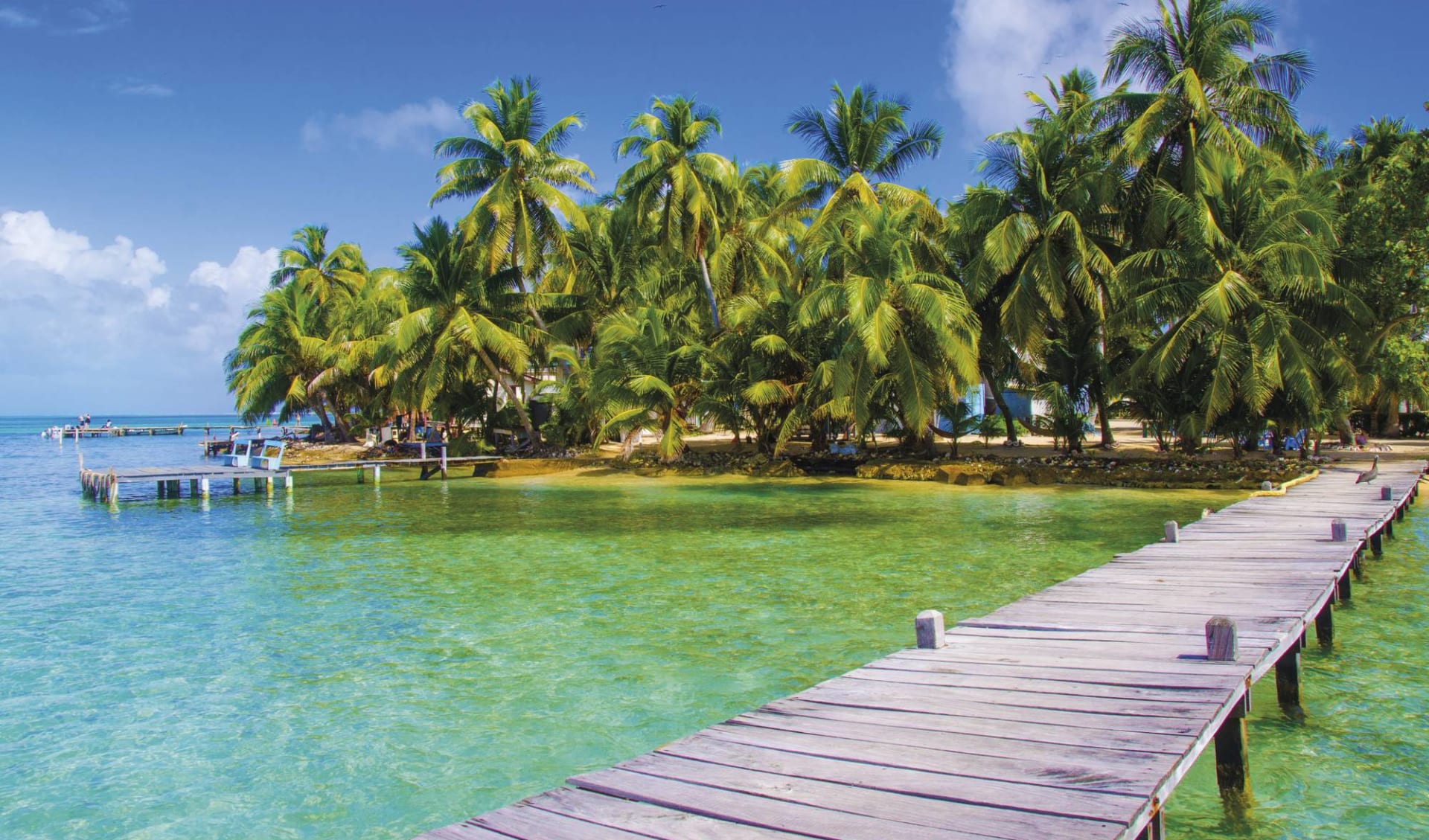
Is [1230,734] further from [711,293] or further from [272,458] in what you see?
[272,458]

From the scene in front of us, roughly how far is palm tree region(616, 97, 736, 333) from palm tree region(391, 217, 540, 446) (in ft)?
20.0

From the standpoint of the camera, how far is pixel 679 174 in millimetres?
26641

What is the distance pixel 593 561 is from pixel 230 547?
6.68 m

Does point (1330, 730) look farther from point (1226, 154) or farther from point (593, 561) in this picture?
point (1226, 154)

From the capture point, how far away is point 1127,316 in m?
20.6

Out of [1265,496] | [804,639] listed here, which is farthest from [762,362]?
[804,639]

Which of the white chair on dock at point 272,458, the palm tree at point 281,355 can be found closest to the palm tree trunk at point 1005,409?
the white chair on dock at point 272,458

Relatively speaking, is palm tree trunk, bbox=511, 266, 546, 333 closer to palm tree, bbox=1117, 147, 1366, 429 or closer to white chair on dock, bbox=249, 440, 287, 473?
white chair on dock, bbox=249, 440, 287, 473

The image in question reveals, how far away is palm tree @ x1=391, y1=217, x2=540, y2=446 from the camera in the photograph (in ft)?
94.6

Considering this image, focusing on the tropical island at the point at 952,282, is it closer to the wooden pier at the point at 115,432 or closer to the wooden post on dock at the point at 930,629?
the wooden post on dock at the point at 930,629

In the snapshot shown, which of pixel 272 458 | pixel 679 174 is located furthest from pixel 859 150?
pixel 272 458

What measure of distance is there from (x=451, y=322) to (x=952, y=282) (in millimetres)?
15928

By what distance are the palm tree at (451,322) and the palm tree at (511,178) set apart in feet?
3.80

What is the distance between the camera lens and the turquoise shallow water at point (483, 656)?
5.23m
